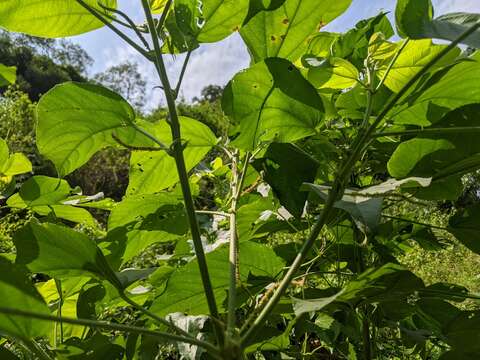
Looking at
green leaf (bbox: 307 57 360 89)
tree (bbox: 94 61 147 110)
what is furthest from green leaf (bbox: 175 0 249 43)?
tree (bbox: 94 61 147 110)

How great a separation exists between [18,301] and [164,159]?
0.35 metres

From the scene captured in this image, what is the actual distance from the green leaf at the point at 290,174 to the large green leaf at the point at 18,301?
12.9 inches

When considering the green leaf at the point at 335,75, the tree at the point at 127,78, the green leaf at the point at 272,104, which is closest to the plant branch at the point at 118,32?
the green leaf at the point at 272,104

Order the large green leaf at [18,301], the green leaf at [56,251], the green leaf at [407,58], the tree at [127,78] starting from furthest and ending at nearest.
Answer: the tree at [127,78] < the green leaf at [407,58] < the green leaf at [56,251] < the large green leaf at [18,301]

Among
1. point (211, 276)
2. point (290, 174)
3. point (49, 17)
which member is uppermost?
point (49, 17)

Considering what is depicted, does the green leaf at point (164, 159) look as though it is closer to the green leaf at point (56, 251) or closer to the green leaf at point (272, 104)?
the green leaf at point (272, 104)

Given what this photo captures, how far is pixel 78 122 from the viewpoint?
536mm

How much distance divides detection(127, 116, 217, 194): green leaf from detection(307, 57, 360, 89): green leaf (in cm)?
17

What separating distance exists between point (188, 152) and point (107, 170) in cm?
1179

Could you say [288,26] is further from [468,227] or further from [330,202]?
[468,227]

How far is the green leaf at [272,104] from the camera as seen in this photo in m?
0.53

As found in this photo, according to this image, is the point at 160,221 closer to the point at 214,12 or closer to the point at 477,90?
the point at 214,12

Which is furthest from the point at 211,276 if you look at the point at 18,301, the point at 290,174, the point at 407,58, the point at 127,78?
the point at 127,78

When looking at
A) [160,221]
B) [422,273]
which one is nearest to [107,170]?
[422,273]
